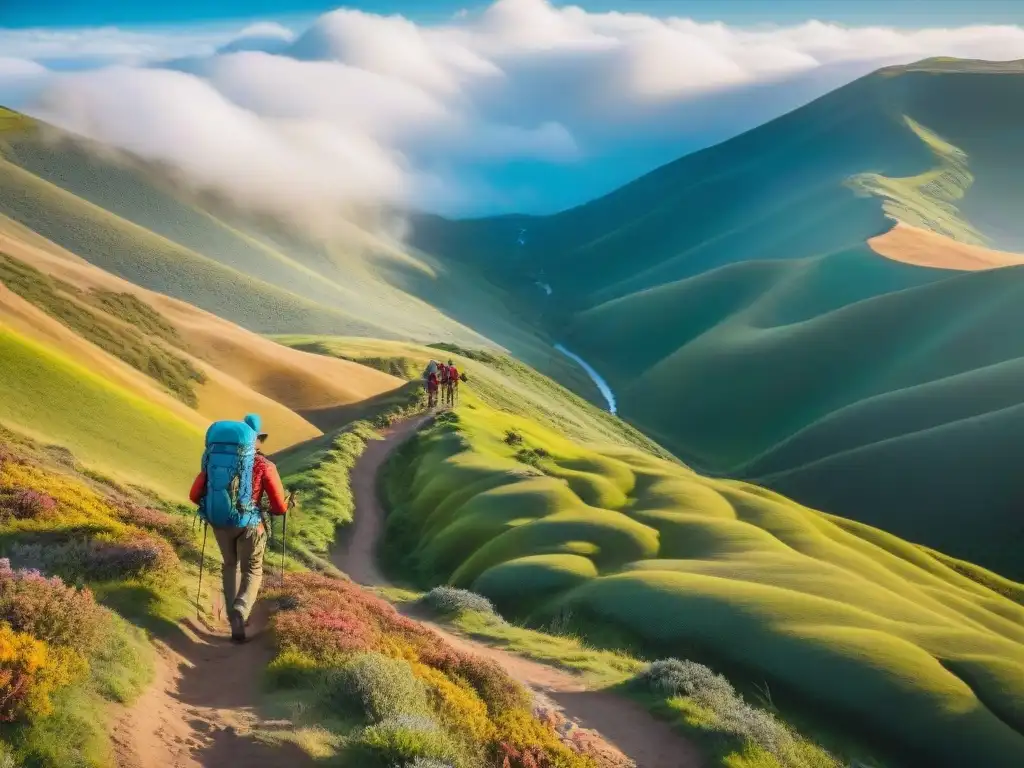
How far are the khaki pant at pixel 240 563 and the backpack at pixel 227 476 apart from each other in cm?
29

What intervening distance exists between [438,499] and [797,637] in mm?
17845

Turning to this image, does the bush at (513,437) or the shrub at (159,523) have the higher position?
the bush at (513,437)

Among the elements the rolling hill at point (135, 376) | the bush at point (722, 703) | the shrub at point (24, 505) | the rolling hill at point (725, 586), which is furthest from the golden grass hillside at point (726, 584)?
the shrub at point (24, 505)

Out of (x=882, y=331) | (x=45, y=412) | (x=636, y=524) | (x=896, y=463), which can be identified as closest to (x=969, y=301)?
(x=882, y=331)

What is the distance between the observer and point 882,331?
486 feet

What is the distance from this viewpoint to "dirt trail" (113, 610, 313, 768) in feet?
34.3

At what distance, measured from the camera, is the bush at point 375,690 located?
1229 centimetres

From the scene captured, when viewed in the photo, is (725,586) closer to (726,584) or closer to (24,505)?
(726,584)

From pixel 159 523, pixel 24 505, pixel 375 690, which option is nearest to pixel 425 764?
pixel 375 690

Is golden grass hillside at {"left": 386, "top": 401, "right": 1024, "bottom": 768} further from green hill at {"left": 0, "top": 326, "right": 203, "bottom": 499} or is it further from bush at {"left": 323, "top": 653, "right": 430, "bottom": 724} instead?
bush at {"left": 323, "top": 653, "right": 430, "bottom": 724}

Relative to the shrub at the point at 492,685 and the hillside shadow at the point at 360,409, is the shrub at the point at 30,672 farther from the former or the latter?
the hillside shadow at the point at 360,409

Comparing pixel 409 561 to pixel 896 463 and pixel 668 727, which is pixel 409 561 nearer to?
pixel 668 727

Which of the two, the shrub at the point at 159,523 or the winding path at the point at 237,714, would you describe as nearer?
the winding path at the point at 237,714

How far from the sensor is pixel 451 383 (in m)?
54.9
